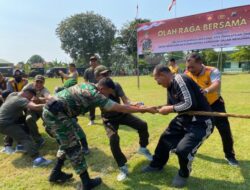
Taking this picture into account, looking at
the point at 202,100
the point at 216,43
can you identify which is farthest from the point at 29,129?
the point at 216,43

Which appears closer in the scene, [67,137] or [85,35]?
[67,137]

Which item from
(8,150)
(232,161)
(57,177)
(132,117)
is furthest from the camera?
(8,150)

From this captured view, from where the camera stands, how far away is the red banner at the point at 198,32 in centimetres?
1297

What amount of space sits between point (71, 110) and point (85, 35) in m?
64.9

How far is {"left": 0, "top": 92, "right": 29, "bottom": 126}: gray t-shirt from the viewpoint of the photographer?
513 cm

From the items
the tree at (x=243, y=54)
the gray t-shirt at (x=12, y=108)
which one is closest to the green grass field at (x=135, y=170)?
the gray t-shirt at (x=12, y=108)

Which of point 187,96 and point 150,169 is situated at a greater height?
point 187,96

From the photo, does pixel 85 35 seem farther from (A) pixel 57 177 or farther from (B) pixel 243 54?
(A) pixel 57 177

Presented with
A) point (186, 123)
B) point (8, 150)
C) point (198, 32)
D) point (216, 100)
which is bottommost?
point (8, 150)

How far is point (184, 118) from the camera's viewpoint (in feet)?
13.3

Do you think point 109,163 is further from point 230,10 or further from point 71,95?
point 230,10

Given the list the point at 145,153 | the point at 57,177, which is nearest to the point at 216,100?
the point at 145,153

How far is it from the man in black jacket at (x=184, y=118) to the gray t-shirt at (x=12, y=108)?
8.82 feet

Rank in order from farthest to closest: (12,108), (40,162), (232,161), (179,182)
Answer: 1. (12,108)
2. (40,162)
3. (232,161)
4. (179,182)
